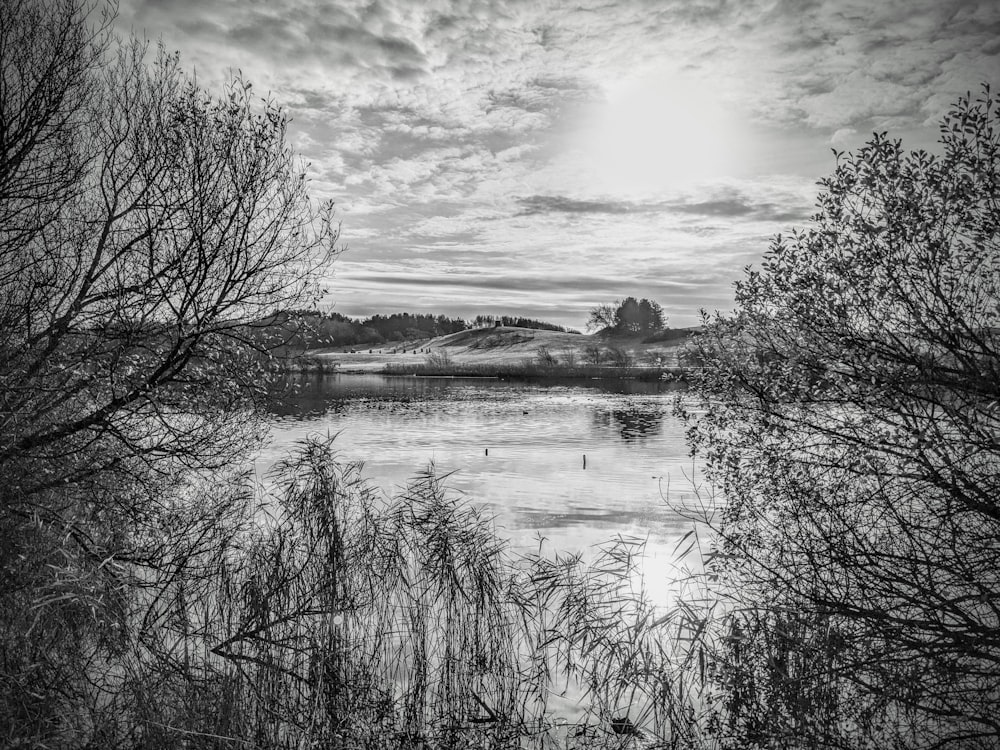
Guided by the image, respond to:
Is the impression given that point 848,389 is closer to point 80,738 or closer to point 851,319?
point 851,319

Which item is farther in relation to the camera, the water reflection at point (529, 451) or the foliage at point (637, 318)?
the foliage at point (637, 318)

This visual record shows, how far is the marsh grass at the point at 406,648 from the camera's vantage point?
928cm

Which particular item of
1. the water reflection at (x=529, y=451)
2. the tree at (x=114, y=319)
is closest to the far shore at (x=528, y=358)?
the water reflection at (x=529, y=451)

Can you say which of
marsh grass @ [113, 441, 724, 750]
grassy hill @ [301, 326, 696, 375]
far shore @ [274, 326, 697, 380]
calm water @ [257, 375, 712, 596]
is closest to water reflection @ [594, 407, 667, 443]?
calm water @ [257, 375, 712, 596]

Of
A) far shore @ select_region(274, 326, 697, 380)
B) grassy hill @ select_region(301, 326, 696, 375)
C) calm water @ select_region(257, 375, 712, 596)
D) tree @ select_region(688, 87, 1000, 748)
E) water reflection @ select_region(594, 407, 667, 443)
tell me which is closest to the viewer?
tree @ select_region(688, 87, 1000, 748)

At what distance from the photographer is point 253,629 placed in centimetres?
1200

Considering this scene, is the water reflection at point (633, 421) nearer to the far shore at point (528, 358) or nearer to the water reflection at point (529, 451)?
the water reflection at point (529, 451)

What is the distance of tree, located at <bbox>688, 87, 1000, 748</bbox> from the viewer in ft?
28.2

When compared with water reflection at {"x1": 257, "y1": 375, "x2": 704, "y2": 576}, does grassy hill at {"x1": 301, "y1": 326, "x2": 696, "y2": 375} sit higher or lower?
higher

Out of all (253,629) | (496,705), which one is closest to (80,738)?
(253,629)

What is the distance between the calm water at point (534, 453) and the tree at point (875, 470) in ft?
17.1

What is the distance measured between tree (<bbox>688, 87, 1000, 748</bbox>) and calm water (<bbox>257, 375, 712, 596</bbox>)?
521cm

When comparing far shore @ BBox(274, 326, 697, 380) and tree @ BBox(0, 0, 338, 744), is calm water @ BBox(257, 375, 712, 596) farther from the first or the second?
far shore @ BBox(274, 326, 697, 380)

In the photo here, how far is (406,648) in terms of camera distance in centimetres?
1180
